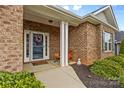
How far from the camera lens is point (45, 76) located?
943 cm

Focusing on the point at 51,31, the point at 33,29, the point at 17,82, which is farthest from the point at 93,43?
the point at 17,82

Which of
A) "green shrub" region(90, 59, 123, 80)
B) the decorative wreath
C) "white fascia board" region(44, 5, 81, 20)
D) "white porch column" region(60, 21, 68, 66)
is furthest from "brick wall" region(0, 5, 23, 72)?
the decorative wreath

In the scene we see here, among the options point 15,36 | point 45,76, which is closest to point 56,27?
point 45,76

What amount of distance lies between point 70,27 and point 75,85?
7.97 meters

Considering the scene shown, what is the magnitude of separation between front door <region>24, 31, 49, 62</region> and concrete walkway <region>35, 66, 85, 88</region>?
3288 millimetres

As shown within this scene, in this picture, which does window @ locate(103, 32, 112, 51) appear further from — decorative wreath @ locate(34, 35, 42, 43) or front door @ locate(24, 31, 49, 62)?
decorative wreath @ locate(34, 35, 42, 43)

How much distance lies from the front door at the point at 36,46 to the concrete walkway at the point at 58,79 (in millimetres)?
3288

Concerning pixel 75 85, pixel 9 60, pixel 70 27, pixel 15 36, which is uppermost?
pixel 70 27

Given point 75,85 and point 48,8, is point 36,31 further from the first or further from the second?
point 75,85

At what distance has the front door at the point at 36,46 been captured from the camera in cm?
1350

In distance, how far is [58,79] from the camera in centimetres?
933

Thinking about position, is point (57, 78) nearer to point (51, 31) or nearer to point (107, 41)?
point (51, 31)

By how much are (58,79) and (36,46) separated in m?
5.29
